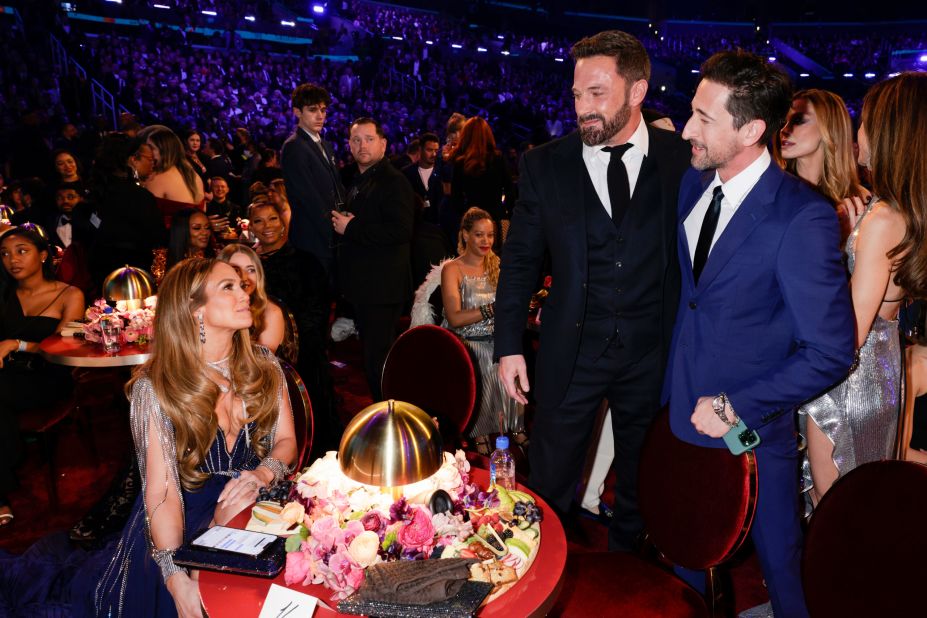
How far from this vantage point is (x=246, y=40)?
18.1m

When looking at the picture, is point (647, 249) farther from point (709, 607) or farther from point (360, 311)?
point (360, 311)

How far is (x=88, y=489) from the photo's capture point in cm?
378

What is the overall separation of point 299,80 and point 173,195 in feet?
41.3

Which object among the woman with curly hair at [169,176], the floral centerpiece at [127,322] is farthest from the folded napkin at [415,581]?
the woman with curly hair at [169,176]

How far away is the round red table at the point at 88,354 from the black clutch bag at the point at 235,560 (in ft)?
6.81

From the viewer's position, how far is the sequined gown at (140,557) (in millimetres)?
2062

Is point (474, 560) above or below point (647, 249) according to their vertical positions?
below

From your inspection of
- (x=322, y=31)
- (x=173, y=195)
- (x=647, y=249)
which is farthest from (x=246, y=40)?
(x=647, y=249)

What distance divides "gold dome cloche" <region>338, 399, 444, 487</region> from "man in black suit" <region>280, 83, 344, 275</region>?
10.3ft

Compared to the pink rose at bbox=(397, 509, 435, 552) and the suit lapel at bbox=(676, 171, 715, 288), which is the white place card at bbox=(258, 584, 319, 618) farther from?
the suit lapel at bbox=(676, 171, 715, 288)

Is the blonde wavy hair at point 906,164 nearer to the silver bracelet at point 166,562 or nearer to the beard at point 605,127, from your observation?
the beard at point 605,127

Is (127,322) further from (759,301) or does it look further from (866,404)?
(866,404)

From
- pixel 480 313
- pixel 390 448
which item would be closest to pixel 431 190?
pixel 480 313

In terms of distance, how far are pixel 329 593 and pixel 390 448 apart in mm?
338
